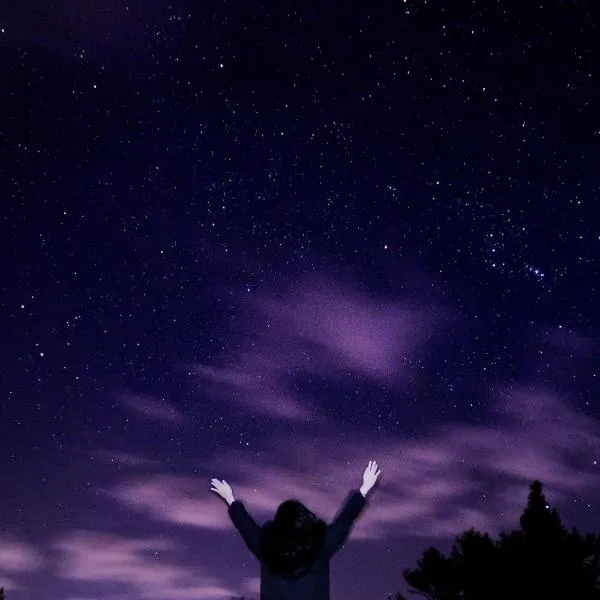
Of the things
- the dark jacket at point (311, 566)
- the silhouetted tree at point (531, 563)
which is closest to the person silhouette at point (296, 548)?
the dark jacket at point (311, 566)

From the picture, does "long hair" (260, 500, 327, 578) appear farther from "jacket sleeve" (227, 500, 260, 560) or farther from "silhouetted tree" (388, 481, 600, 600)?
"silhouetted tree" (388, 481, 600, 600)

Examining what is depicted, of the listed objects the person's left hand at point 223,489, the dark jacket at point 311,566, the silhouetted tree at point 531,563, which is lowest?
the dark jacket at point 311,566

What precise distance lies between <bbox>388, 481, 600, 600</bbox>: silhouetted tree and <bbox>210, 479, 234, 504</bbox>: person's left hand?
22.6 metres

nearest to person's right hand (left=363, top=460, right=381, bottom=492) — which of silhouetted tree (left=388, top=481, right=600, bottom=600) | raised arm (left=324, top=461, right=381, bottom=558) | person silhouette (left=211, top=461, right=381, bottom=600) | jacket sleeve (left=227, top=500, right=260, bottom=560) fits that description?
raised arm (left=324, top=461, right=381, bottom=558)

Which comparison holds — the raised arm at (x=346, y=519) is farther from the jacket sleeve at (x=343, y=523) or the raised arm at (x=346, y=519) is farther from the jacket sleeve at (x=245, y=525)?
the jacket sleeve at (x=245, y=525)

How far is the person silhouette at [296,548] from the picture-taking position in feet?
10.9

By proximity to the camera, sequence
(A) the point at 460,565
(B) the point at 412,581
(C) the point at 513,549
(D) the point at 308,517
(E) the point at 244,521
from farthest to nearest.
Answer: (B) the point at 412,581
(A) the point at 460,565
(C) the point at 513,549
(E) the point at 244,521
(D) the point at 308,517

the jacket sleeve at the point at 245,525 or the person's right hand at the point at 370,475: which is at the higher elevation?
the person's right hand at the point at 370,475

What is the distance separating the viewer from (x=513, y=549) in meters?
24.5

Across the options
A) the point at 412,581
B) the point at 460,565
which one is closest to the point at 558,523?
the point at 460,565

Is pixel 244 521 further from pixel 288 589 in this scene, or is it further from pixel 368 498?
pixel 368 498

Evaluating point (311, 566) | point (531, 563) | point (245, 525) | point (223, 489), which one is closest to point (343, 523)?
point (311, 566)

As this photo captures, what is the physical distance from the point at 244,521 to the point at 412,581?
28.8 m

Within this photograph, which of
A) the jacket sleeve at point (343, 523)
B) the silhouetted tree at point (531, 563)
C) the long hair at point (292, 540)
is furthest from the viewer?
the silhouetted tree at point (531, 563)
